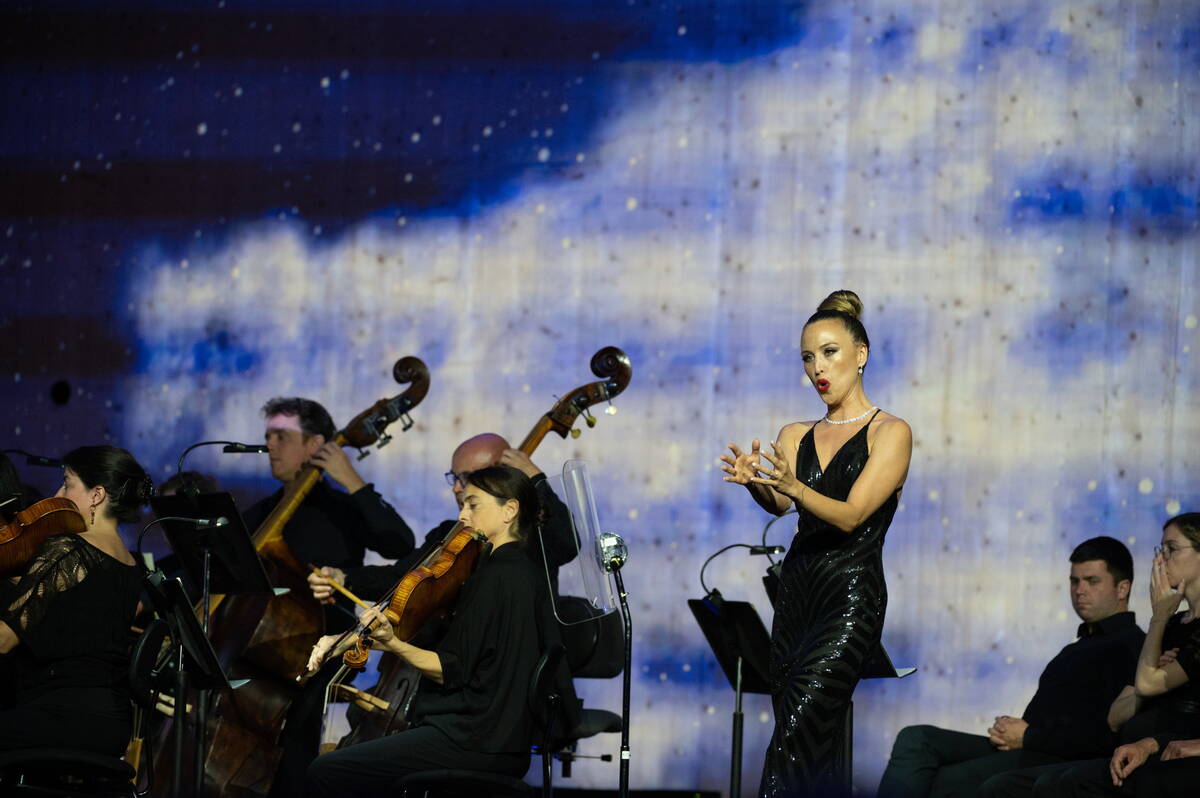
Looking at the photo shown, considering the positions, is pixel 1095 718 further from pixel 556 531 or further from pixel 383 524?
pixel 383 524

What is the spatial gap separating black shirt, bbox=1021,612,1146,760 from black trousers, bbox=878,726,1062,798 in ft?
0.33

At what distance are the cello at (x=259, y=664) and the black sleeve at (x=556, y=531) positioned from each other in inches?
33.1

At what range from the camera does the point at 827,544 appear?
3227 mm

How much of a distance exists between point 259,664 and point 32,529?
0.88 meters

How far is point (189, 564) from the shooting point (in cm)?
427

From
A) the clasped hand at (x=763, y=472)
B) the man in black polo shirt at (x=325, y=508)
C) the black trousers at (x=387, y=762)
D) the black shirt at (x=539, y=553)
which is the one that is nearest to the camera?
the clasped hand at (x=763, y=472)

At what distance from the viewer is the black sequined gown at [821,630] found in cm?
304

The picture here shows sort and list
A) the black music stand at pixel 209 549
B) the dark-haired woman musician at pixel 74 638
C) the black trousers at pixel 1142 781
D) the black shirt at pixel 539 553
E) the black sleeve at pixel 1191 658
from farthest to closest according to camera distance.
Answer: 1. the black shirt at pixel 539 553
2. the black music stand at pixel 209 549
3. the dark-haired woman musician at pixel 74 638
4. the black sleeve at pixel 1191 658
5. the black trousers at pixel 1142 781

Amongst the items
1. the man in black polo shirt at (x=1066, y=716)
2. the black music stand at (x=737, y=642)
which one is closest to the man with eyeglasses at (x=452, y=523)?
the black music stand at (x=737, y=642)

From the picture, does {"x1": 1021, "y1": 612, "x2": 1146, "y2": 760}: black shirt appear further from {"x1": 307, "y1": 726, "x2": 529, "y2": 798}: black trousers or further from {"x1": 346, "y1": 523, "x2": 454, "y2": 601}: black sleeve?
{"x1": 346, "y1": 523, "x2": 454, "y2": 601}: black sleeve

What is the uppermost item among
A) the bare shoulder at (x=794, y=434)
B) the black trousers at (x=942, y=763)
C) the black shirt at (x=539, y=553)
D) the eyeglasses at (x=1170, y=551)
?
the bare shoulder at (x=794, y=434)

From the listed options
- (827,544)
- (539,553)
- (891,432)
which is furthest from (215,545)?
(891,432)

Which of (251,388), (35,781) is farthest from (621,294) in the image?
(35,781)

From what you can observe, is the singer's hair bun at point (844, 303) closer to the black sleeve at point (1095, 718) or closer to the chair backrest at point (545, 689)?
the chair backrest at point (545, 689)
